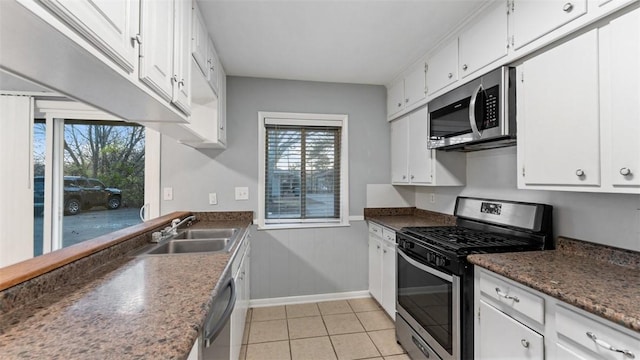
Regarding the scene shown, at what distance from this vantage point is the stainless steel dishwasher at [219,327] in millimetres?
951

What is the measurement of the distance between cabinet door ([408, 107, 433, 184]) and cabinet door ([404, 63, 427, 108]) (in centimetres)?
11

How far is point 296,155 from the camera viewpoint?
315cm

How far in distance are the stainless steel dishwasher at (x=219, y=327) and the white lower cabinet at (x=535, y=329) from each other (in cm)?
125

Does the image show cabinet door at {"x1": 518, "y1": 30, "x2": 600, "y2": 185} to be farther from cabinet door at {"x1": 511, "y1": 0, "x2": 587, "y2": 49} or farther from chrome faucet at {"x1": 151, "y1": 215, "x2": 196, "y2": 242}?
chrome faucet at {"x1": 151, "y1": 215, "x2": 196, "y2": 242}

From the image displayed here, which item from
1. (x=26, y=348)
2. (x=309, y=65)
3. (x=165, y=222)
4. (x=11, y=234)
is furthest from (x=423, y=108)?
(x=11, y=234)

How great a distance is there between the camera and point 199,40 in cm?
177

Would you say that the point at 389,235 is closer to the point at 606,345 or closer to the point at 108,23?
the point at 606,345

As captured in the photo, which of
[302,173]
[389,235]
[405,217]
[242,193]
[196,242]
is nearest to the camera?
[196,242]

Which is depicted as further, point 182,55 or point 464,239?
point 464,239

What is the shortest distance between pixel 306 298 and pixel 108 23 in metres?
2.84

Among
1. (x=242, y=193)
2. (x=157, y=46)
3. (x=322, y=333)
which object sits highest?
(x=157, y=46)

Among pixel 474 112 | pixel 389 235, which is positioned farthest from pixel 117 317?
pixel 389 235

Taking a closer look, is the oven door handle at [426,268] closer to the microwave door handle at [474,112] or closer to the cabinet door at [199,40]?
the microwave door handle at [474,112]

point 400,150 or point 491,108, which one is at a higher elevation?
point 491,108
